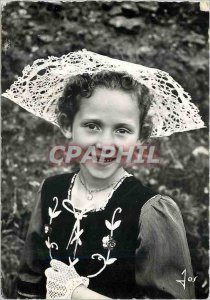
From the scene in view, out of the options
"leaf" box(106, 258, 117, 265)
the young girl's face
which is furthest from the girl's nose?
"leaf" box(106, 258, 117, 265)

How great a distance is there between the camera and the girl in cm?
206

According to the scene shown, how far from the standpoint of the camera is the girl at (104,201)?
206cm

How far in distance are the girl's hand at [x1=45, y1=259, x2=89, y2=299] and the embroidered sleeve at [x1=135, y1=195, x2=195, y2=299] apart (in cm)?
22

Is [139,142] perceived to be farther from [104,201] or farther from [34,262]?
[34,262]

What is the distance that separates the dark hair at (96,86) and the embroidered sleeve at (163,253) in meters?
0.27

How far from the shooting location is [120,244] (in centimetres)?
207

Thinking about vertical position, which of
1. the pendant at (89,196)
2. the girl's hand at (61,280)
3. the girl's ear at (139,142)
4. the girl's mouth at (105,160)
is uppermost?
the girl's ear at (139,142)

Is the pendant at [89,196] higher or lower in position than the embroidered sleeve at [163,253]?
higher

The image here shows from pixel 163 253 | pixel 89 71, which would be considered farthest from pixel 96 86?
pixel 163 253

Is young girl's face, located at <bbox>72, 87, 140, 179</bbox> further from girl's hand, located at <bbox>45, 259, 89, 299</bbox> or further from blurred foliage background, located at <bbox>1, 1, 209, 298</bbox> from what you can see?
girl's hand, located at <bbox>45, 259, 89, 299</bbox>

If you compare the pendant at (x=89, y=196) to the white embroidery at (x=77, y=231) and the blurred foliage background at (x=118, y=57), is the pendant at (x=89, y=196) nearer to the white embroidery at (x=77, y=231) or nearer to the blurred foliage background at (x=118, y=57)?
the white embroidery at (x=77, y=231)

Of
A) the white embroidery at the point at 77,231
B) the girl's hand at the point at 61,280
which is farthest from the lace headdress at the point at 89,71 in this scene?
the girl's hand at the point at 61,280

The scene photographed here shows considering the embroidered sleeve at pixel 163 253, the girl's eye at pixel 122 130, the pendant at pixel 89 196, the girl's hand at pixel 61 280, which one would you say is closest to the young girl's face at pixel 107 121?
the girl's eye at pixel 122 130

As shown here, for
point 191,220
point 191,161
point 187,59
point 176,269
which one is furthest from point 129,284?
point 187,59
